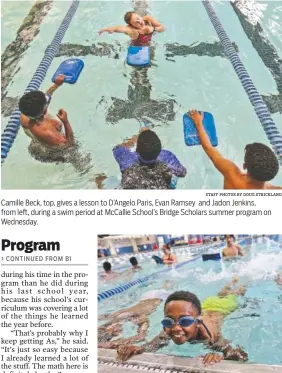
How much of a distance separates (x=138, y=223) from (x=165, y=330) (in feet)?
1.24

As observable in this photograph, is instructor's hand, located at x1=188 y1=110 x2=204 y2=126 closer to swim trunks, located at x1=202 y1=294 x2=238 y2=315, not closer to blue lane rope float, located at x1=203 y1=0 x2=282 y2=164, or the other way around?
blue lane rope float, located at x1=203 y1=0 x2=282 y2=164

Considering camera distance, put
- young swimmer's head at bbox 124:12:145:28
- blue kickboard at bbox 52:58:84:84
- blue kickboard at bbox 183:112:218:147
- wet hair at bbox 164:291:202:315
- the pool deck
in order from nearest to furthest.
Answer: the pool deck, wet hair at bbox 164:291:202:315, blue kickboard at bbox 183:112:218:147, blue kickboard at bbox 52:58:84:84, young swimmer's head at bbox 124:12:145:28

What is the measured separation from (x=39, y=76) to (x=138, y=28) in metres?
0.48

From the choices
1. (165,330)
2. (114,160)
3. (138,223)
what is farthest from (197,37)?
(165,330)

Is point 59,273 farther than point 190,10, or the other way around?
point 190,10

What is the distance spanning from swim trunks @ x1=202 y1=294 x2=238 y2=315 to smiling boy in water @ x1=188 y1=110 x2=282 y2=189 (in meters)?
0.39

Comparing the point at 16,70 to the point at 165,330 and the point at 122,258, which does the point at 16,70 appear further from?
the point at 165,330

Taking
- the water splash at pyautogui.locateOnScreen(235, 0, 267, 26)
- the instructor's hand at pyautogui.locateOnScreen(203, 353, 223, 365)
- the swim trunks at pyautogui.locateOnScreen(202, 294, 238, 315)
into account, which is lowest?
the instructor's hand at pyautogui.locateOnScreen(203, 353, 223, 365)

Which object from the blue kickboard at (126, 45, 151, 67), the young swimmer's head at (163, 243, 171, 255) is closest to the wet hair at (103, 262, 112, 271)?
the young swimmer's head at (163, 243, 171, 255)

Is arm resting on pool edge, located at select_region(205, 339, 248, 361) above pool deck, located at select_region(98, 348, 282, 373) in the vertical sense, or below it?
above

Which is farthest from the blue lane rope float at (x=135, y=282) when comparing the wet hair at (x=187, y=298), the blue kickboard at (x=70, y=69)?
the blue kickboard at (x=70, y=69)

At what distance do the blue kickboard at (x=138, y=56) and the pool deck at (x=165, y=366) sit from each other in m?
1.15

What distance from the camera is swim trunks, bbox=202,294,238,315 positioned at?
1.56 meters

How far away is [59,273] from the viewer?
1489 mm
